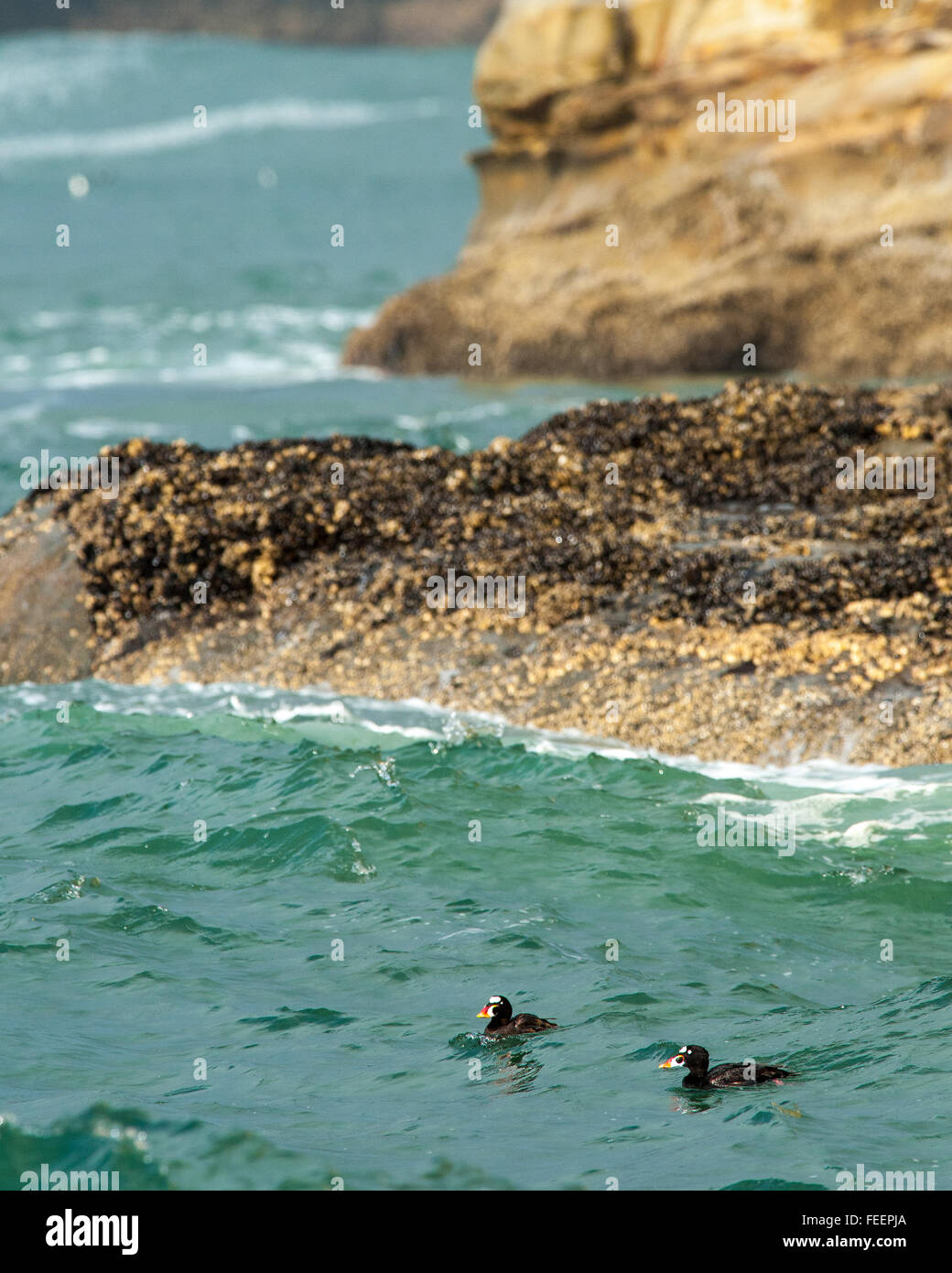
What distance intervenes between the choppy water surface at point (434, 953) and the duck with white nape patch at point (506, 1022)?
9 cm

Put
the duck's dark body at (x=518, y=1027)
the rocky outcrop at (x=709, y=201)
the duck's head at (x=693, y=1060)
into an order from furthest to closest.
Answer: the rocky outcrop at (x=709, y=201) < the duck's dark body at (x=518, y=1027) < the duck's head at (x=693, y=1060)

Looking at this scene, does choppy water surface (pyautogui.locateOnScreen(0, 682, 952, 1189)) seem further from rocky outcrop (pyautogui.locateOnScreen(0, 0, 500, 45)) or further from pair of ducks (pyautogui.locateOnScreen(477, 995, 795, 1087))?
rocky outcrop (pyautogui.locateOnScreen(0, 0, 500, 45))

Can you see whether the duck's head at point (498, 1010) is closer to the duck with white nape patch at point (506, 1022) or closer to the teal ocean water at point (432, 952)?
the duck with white nape patch at point (506, 1022)

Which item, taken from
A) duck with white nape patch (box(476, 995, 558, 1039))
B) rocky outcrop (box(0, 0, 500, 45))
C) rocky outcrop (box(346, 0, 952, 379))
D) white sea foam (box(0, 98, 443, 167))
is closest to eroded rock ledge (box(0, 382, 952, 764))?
duck with white nape patch (box(476, 995, 558, 1039))

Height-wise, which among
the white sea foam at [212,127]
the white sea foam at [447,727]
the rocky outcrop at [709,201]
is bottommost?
the white sea foam at [447,727]

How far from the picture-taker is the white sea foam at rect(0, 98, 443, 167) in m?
65.2

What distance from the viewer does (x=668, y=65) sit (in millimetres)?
22859

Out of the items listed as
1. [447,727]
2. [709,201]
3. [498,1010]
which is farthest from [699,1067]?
[709,201]

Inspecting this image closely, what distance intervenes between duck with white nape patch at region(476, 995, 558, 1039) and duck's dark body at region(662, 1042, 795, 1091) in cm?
58

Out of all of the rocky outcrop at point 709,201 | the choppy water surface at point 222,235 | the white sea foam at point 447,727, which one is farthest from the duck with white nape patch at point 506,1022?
the rocky outcrop at point 709,201

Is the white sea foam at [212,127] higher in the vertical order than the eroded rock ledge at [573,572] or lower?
higher

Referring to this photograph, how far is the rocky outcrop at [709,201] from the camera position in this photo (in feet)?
67.7

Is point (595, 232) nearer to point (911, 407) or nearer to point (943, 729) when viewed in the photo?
point (911, 407)

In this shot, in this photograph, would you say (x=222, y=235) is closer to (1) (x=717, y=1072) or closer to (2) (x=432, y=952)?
(2) (x=432, y=952)
